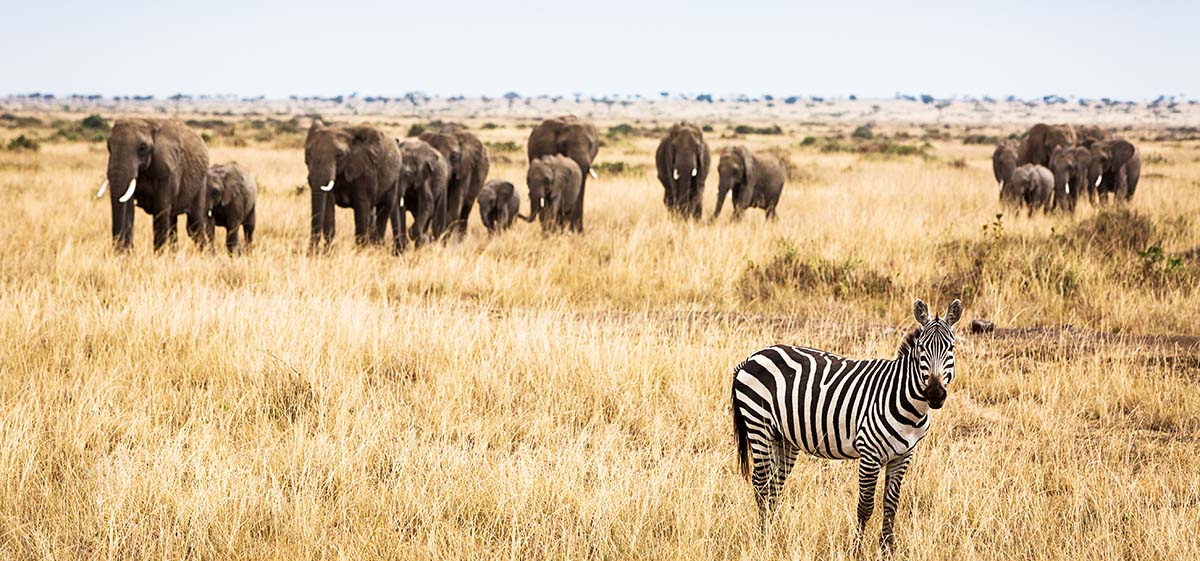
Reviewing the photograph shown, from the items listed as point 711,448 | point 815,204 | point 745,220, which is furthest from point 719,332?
point 815,204

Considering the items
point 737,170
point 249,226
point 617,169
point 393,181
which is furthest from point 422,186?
point 617,169

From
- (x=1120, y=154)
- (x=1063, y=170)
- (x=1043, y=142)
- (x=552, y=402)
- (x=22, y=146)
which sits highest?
(x=1043, y=142)

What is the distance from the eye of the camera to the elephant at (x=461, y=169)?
1691 centimetres

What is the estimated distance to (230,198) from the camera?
13719 millimetres

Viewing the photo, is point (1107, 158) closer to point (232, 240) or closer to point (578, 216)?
point (578, 216)

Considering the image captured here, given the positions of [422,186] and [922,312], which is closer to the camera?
[922,312]

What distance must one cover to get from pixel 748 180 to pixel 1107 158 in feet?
26.2

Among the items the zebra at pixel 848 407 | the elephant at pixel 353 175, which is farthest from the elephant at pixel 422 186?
the zebra at pixel 848 407

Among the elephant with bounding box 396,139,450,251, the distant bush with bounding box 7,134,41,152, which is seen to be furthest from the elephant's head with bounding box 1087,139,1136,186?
the distant bush with bounding box 7,134,41,152

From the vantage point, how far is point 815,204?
20.4 meters

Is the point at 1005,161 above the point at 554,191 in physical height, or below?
above

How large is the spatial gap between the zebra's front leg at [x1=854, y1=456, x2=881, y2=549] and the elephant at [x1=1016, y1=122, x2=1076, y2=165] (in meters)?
20.7

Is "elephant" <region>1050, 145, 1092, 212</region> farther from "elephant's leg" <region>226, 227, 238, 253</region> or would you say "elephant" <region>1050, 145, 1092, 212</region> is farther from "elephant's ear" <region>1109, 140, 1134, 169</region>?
"elephant's leg" <region>226, 227, 238, 253</region>

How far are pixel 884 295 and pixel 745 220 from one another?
741cm
